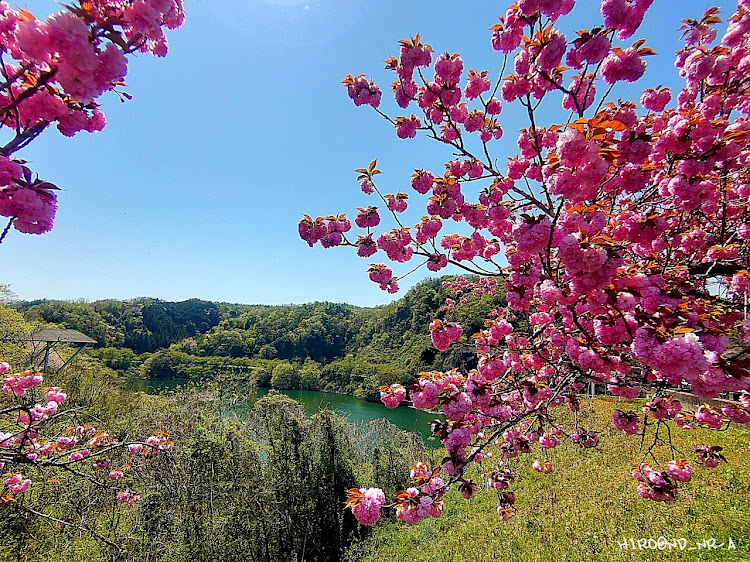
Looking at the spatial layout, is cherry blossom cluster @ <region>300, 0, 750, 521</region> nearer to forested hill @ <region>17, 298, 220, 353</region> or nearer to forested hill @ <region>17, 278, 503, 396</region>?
forested hill @ <region>17, 278, 503, 396</region>

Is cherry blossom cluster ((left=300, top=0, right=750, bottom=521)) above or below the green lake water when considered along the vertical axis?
above

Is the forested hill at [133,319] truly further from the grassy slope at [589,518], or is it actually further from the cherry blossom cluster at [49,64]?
the cherry blossom cluster at [49,64]

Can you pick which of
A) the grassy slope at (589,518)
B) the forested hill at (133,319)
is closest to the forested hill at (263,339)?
the forested hill at (133,319)

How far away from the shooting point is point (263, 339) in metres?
57.8

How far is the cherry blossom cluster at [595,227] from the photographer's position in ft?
4.23

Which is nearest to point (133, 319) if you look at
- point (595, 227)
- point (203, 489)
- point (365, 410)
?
point (365, 410)

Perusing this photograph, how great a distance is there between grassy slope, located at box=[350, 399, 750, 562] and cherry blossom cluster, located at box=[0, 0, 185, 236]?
5624 millimetres

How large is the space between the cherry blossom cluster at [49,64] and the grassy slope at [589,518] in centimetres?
562

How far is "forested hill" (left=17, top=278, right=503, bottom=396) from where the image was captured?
1606 inches

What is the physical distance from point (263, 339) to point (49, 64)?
61.0 m

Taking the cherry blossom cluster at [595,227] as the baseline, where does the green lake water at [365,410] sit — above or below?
below

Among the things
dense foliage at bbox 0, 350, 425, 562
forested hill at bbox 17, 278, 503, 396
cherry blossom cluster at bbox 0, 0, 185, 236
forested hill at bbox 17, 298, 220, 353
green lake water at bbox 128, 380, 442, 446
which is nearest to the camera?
cherry blossom cluster at bbox 0, 0, 185, 236

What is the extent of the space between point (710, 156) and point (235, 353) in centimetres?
5879

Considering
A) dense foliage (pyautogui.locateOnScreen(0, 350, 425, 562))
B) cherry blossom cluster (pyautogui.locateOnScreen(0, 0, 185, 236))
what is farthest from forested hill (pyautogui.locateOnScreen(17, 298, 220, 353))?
cherry blossom cluster (pyautogui.locateOnScreen(0, 0, 185, 236))
